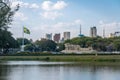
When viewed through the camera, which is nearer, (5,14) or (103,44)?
(5,14)

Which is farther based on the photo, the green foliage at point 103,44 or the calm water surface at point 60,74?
the green foliage at point 103,44

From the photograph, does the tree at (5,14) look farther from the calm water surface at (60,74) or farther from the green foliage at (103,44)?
the green foliage at (103,44)

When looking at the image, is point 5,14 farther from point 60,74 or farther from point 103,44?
point 103,44

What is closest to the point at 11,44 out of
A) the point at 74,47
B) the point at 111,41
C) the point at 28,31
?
the point at 28,31

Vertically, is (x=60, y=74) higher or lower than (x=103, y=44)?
lower

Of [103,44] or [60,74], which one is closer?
[60,74]

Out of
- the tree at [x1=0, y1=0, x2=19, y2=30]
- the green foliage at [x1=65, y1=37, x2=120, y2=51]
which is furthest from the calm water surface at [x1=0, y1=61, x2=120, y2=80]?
the green foliage at [x1=65, y1=37, x2=120, y2=51]

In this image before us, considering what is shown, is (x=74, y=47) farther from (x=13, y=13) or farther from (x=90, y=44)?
(x=13, y=13)

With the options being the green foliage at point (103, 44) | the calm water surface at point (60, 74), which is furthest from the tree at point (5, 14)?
the green foliage at point (103, 44)

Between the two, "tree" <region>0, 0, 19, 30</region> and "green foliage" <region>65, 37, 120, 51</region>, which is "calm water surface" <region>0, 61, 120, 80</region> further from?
"green foliage" <region>65, 37, 120, 51</region>

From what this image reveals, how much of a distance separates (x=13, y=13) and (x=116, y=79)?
15357 millimetres

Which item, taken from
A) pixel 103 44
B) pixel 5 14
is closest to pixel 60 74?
pixel 5 14

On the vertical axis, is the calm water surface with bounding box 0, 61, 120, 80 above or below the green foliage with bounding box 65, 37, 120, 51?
below

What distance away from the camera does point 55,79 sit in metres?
32.1
